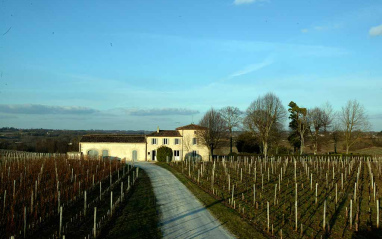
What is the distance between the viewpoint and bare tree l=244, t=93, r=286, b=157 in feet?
156

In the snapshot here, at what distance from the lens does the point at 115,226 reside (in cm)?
1199

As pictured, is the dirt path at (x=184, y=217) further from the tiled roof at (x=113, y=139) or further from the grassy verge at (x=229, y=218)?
the tiled roof at (x=113, y=139)

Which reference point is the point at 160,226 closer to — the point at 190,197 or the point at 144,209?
the point at 144,209

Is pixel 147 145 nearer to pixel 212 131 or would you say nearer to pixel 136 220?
pixel 212 131

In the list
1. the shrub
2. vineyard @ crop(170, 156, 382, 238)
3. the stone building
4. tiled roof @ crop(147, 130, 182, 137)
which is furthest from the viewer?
tiled roof @ crop(147, 130, 182, 137)

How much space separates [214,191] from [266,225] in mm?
7063

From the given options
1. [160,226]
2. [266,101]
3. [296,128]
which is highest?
[266,101]

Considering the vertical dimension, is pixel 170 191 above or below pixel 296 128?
below

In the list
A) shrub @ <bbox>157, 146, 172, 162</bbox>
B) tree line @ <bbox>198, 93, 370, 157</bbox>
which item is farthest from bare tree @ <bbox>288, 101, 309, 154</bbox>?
shrub @ <bbox>157, 146, 172, 162</bbox>

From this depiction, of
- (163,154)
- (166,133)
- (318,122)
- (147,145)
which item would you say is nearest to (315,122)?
(318,122)

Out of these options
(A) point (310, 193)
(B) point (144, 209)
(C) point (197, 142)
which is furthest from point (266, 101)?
(B) point (144, 209)

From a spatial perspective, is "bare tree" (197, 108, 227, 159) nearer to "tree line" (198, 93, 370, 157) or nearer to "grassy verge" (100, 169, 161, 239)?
"tree line" (198, 93, 370, 157)

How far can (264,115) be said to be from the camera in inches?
1921

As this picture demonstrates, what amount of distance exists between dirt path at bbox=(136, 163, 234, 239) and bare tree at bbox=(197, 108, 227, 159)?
78.4 ft
